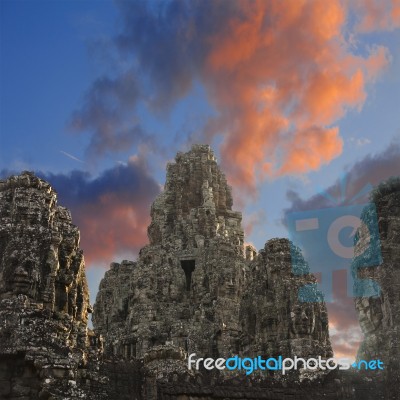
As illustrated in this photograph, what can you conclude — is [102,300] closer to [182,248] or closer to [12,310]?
[182,248]

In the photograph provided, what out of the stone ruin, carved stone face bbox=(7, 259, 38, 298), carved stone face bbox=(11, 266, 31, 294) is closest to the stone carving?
the stone ruin

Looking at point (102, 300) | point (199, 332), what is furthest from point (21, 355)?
point (102, 300)

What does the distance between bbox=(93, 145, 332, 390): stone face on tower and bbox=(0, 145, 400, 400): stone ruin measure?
98 mm

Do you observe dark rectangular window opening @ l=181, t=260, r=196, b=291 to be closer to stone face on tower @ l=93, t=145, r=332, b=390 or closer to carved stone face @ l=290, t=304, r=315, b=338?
stone face on tower @ l=93, t=145, r=332, b=390

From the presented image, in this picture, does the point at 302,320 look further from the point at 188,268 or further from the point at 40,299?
the point at 188,268

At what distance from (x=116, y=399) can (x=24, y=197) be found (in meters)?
7.51

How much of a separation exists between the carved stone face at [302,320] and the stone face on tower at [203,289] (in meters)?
0.05

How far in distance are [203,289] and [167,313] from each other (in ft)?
12.0

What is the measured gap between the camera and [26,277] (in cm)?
2483

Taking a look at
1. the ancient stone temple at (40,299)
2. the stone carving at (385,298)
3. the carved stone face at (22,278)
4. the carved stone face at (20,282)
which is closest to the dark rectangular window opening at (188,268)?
the stone carving at (385,298)

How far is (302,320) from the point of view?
40.3 m

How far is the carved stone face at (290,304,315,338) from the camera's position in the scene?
132ft

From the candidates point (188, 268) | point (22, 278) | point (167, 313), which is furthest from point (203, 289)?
point (22, 278)

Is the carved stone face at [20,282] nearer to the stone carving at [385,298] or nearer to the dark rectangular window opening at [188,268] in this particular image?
the stone carving at [385,298]
